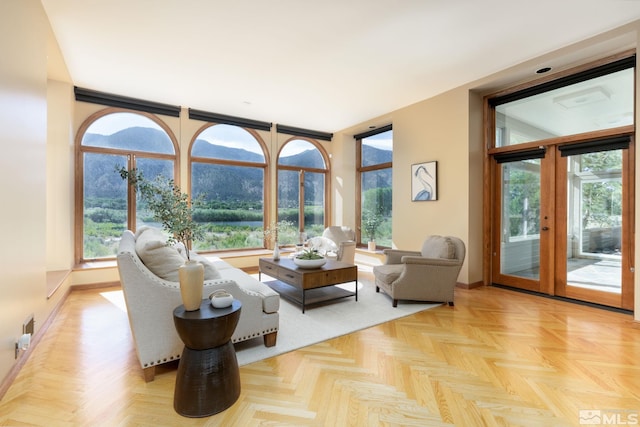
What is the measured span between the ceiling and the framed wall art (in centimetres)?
117

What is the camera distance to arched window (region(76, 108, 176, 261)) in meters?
4.76

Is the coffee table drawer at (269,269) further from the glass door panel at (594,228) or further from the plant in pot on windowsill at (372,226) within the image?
the glass door panel at (594,228)

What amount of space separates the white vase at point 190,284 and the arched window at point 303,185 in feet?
14.7

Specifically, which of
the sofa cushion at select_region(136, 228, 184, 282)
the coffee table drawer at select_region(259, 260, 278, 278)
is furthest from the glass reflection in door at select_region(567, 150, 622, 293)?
the sofa cushion at select_region(136, 228, 184, 282)

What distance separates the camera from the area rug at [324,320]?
8.41 ft

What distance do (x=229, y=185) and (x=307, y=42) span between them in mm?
3449

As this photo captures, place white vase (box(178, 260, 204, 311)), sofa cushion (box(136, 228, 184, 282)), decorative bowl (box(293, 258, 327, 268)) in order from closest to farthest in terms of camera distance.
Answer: white vase (box(178, 260, 204, 311)) < sofa cushion (box(136, 228, 184, 282)) < decorative bowl (box(293, 258, 327, 268))

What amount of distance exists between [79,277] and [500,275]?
6.33 metres

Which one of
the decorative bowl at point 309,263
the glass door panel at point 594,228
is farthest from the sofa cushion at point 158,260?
the glass door panel at point 594,228

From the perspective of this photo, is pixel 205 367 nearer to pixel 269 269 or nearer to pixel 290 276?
pixel 290 276

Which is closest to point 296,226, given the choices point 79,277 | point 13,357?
point 79,277

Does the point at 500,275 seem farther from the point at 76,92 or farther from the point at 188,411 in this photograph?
the point at 76,92

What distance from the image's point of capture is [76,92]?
450cm

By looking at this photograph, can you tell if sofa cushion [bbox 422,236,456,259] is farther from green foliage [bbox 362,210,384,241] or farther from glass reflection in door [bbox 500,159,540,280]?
green foliage [bbox 362,210,384,241]
